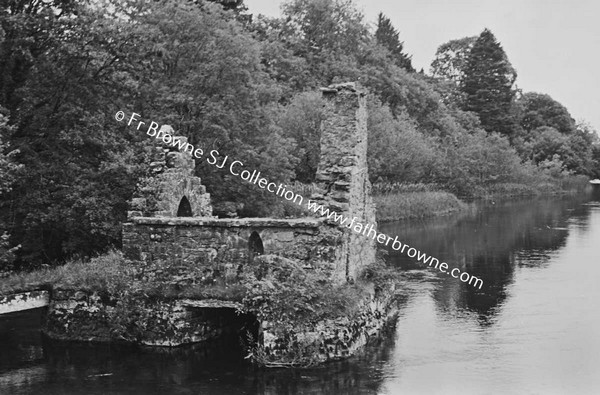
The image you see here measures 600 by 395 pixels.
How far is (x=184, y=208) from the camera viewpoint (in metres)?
20.5

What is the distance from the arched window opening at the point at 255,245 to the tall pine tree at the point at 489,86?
79.5m

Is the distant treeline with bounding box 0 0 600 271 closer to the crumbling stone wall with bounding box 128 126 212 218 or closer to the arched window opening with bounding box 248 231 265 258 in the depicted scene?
the crumbling stone wall with bounding box 128 126 212 218

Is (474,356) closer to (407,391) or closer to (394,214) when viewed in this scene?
(407,391)

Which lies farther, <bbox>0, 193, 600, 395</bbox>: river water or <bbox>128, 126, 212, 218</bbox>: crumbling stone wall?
<bbox>128, 126, 212, 218</bbox>: crumbling stone wall

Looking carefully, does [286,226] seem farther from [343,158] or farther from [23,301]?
[23,301]

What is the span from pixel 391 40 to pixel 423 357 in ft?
257

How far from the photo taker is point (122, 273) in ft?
59.2

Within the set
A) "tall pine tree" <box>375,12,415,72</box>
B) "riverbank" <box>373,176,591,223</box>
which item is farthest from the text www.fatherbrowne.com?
"tall pine tree" <box>375,12,415,72</box>

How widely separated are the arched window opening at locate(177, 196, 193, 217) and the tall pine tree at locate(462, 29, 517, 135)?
77237mm

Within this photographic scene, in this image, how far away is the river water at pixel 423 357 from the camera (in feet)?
51.3

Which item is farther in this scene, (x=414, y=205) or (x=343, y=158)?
(x=414, y=205)

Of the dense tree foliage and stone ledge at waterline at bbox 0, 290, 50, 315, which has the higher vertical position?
the dense tree foliage

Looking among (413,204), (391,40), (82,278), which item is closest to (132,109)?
(82,278)

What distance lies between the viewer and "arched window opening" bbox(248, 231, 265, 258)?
17453 millimetres
